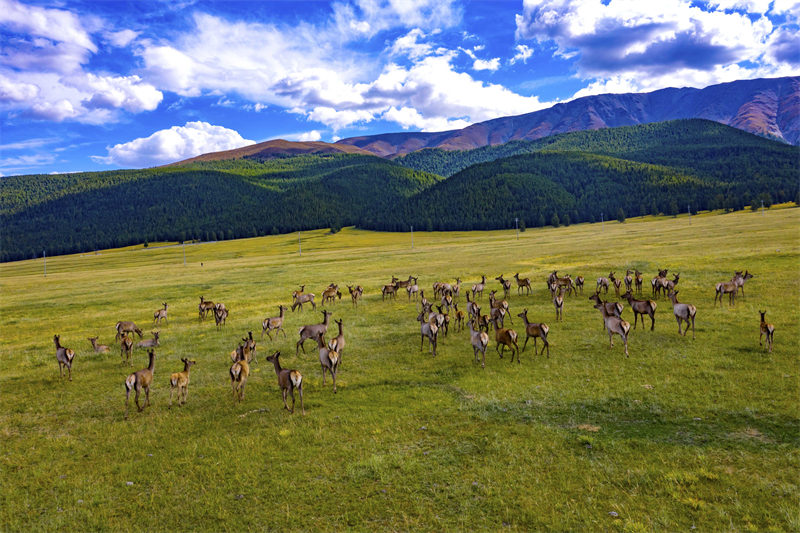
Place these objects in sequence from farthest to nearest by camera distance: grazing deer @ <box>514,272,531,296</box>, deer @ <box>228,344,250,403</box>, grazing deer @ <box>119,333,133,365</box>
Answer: grazing deer @ <box>514,272,531,296</box>, grazing deer @ <box>119,333,133,365</box>, deer @ <box>228,344,250,403</box>

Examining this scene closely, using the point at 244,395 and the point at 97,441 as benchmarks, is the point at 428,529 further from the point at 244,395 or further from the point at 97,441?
the point at 97,441

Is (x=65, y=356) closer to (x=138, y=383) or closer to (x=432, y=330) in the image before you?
(x=138, y=383)

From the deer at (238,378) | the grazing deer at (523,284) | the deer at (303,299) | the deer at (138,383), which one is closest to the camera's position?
the deer at (138,383)

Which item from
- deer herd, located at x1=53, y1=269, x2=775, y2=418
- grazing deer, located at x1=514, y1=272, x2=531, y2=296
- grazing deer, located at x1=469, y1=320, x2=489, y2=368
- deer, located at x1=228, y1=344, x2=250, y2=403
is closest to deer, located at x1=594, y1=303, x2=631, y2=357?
deer herd, located at x1=53, y1=269, x2=775, y2=418

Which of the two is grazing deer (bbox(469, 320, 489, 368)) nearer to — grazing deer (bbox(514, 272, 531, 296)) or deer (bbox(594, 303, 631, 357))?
deer (bbox(594, 303, 631, 357))

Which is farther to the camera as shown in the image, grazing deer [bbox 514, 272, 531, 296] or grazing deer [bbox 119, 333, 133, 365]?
grazing deer [bbox 514, 272, 531, 296]

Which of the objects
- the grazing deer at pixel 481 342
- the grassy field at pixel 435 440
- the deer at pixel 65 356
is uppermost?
the deer at pixel 65 356

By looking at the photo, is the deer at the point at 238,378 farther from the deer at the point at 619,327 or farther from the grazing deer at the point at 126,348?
the deer at the point at 619,327

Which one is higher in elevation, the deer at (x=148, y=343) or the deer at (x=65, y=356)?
the deer at (x=65, y=356)

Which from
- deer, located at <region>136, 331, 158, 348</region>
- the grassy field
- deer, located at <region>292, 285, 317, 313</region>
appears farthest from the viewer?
deer, located at <region>292, 285, 317, 313</region>

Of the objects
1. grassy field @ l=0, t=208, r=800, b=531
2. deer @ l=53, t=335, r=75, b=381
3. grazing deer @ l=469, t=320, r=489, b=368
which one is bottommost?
grassy field @ l=0, t=208, r=800, b=531

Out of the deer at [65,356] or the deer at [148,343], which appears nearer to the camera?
the deer at [65,356]

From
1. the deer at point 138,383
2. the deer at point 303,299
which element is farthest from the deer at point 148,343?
the deer at point 303,299

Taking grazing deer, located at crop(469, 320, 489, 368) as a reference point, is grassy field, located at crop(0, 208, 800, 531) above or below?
below
